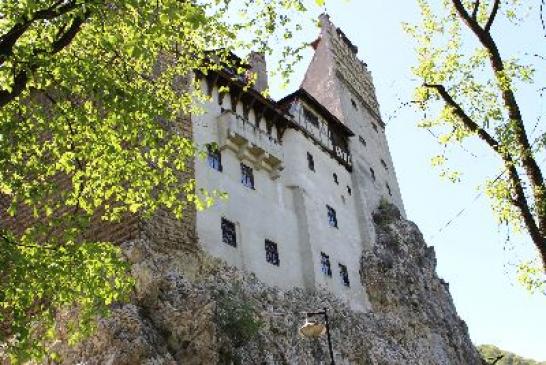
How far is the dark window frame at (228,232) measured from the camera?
70.5ft

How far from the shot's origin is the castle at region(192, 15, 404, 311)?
883 inches

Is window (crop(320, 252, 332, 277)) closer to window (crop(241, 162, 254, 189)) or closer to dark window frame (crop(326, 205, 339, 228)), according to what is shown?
dark window frame (crop(326, 205, 339, 228))

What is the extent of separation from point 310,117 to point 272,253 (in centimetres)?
1055

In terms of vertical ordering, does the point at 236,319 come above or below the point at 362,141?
below

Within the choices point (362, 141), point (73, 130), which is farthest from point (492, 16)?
point (362, 141)

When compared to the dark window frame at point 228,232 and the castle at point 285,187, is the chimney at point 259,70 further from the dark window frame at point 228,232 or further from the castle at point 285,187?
the dark window frame at point 228,232

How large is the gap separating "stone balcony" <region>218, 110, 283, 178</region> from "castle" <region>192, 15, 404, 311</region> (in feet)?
0.14

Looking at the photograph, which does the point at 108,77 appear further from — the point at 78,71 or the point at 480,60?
the point at 480,60

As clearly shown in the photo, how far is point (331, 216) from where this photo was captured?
29516 mm

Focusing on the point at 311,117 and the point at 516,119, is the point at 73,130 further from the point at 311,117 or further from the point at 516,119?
the point at 311,117

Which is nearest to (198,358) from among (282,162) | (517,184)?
(517,184)

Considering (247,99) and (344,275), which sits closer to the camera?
(247,99)

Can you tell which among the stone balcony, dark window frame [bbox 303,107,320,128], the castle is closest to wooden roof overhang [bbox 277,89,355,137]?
the castle

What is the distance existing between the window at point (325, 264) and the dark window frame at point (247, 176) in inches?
181
